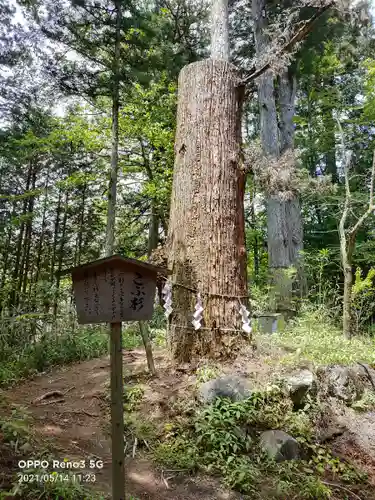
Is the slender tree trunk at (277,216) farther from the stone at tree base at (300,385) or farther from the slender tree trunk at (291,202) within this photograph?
the stone at tree base at (300,385)

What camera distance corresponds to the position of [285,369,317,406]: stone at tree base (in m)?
3.92

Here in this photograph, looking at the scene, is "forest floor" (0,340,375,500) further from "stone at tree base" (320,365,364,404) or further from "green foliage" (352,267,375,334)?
"green foliage" (352,267,375,334)

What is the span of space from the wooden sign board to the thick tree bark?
202 centimetres

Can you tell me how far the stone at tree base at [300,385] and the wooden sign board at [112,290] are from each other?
7.26ft

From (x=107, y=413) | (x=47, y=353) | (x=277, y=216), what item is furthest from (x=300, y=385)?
(x=277, y=216)

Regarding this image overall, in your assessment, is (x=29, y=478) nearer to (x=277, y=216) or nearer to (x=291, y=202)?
(x=277, y=216)

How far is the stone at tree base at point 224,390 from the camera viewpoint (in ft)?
12.4

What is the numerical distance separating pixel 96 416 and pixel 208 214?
2.72 m

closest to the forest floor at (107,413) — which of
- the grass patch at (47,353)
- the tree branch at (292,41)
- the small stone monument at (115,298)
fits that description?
the grass patch at (47,353)

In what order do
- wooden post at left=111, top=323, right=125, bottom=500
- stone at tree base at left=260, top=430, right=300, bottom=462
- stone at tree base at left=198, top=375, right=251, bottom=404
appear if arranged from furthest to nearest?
1. stone at tree base at left=198, top=375, right=251, bottom=404
2. stone at tree base at left=260, top=430, right=300, bottom=462
3. wooden post at left=111, top=323, right=125, bottom=500

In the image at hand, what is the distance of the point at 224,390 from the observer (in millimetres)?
3816

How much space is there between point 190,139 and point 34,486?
4.25m

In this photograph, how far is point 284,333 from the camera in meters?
5.94

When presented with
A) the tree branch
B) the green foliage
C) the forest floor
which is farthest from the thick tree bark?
the green foliage
